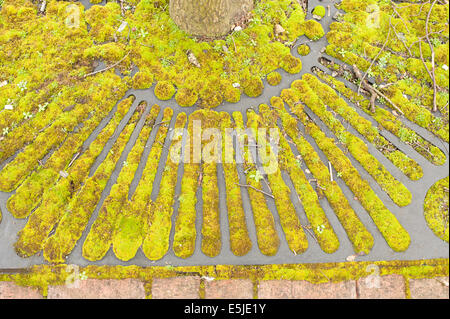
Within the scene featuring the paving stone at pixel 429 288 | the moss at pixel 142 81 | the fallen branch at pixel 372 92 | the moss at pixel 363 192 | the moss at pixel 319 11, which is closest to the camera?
the paving stone at pixel 429 288

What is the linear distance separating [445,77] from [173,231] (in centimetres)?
526

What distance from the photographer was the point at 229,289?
4.06 m

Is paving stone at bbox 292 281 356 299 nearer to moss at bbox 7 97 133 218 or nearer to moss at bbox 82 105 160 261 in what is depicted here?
moss at bbox 82 105 160 261

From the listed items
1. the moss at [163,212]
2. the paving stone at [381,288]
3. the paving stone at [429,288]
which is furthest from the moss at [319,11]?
the paving stone at [429,288]

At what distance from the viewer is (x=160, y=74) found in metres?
5.05

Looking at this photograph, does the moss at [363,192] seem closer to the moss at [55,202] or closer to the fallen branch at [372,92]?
the fallen branch at [372,92]

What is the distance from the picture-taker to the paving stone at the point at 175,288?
4.07 metres

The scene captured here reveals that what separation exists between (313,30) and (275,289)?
4511 millimetres

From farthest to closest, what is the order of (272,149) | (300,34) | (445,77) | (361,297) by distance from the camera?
(300,34), (445,77), (272,149), (361,297)

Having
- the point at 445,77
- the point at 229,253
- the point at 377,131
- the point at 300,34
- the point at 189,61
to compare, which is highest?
the point at 300,34

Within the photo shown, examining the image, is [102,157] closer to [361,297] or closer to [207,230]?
[207,230]

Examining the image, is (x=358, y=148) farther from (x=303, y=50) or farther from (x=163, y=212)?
(x=163, y=212)

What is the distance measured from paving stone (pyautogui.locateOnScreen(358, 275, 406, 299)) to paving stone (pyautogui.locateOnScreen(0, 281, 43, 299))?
4.60 meters

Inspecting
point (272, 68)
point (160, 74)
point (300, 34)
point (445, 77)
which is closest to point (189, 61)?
point (160, 74)
